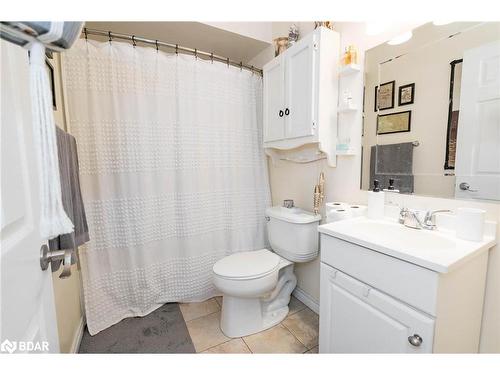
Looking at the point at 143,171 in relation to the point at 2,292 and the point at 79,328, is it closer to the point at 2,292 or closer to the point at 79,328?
the point at 79,328

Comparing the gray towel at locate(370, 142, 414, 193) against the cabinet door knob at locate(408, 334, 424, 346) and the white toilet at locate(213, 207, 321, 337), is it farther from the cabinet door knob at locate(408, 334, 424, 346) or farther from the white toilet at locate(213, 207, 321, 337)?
the cabinet door knob at locate(408, 334, 424, 346)

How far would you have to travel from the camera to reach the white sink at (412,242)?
78 cm

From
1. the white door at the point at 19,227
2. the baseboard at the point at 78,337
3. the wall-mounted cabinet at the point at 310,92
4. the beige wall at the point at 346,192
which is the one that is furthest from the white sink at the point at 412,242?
the baseboard at the point at 78,337

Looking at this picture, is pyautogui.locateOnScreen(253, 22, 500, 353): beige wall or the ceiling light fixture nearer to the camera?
pyautogui.locateOnScreen(253, 22, 500, 353): beige wall

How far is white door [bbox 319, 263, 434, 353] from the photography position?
0.82m

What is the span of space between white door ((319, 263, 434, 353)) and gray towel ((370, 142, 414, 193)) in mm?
580

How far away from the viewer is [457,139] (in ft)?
3.45

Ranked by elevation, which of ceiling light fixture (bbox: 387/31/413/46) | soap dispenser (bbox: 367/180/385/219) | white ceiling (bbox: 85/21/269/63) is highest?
white ceiling (bbox: 85/21/269/63)

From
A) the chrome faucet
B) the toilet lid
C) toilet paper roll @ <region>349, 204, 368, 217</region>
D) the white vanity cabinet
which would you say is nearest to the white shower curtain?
the toilet lid

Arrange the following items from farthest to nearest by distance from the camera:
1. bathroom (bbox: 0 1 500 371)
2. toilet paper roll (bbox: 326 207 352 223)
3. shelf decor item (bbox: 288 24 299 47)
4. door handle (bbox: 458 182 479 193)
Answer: shelf decor item (bbox: 288 24 299 47)
toilet paper roll (bbox: 326 207 352 223)
door handle (bbox: 458 182 479 193)
bathroom (bbox: 0 1 500 371)

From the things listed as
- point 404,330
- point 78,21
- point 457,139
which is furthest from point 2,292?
point 457,139

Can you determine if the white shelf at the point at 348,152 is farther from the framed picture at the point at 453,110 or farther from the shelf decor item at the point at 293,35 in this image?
the shelf decor item at the point at 293,35

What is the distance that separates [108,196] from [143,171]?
267 millimetres

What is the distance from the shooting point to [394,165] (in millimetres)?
1271
